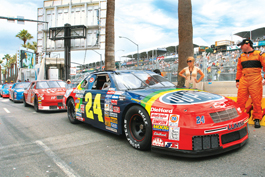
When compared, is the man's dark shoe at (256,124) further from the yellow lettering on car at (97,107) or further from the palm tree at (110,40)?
the palm tree at (110,40)

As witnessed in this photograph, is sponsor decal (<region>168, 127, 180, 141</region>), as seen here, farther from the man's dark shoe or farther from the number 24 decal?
the man's dark shoe

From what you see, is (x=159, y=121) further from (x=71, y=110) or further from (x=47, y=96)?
(x=47, y=96)

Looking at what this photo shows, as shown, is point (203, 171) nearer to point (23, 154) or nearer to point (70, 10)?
point (23, 154)

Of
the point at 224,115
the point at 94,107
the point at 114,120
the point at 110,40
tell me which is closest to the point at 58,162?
the point at 114,120

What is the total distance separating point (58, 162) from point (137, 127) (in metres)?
1.40

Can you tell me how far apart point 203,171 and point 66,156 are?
2167 millimetres

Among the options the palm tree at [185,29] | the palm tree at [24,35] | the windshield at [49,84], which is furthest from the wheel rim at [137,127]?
the palm tree at [24,35]

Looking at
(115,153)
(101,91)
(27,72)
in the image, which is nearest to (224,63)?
(101,91)

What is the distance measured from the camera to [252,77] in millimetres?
4590

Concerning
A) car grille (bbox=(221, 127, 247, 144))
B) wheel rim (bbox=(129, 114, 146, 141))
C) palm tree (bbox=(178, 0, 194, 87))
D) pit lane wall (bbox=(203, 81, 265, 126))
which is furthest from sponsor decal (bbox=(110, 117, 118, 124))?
pit lane wall (bbox=(203, 81, 265, 126))

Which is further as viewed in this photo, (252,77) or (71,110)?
(71,110)

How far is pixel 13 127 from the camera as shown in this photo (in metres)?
5.78

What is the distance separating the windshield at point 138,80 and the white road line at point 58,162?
5.67 ft

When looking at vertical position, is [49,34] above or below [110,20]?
above
